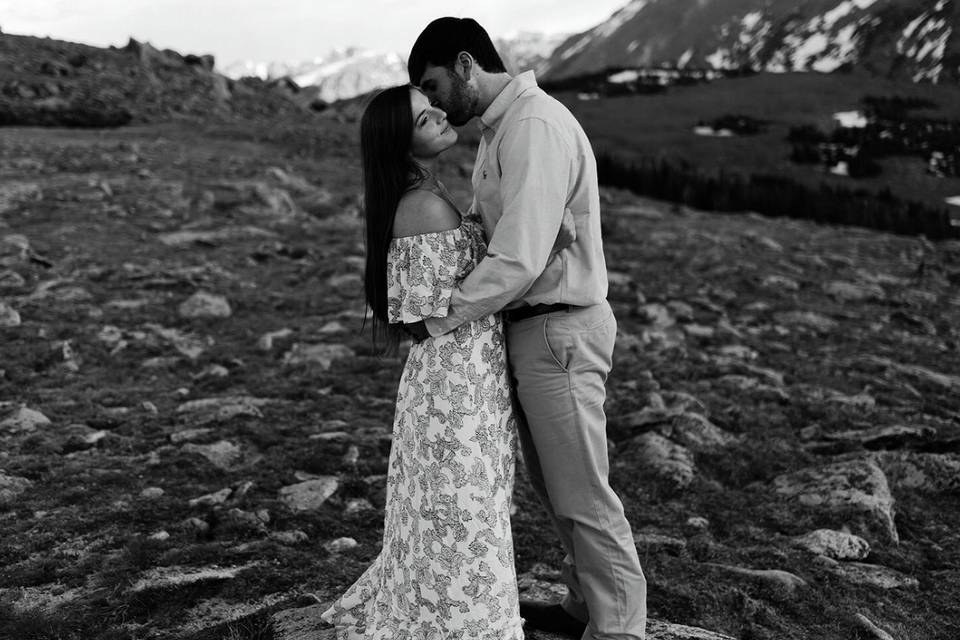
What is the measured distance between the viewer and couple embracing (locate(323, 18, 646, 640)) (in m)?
4.36

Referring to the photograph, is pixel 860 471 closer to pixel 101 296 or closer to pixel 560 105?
pixel 560 105

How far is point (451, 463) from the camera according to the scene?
4.41m

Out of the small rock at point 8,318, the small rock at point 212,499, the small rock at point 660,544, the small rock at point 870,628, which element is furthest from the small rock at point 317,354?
the small rock at point 870,628

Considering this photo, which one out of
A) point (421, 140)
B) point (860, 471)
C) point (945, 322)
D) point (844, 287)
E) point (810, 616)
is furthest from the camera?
point (844, 287)

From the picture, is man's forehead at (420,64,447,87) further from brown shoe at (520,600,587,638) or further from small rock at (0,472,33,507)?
small rock at (0,472,33,507)

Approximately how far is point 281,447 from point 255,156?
22770mm

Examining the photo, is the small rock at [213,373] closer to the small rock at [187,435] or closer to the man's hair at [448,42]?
the small rock at [187,435]

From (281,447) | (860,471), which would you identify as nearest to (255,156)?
(281,447)

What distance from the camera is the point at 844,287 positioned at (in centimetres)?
1811

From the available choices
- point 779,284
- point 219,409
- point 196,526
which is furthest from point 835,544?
point 779,284

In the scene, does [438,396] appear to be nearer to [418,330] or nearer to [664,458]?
[418,330]

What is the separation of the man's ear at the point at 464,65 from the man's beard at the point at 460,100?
0.10ft

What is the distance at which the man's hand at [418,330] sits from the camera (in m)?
4.42

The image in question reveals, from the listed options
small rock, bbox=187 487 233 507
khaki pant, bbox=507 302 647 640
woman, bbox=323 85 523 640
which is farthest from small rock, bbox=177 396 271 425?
khaki pant, bbox=507 302 647 640
